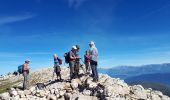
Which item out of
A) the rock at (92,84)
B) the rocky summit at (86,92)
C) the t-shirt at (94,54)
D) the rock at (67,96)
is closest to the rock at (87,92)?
the rocky summit at (86,92)

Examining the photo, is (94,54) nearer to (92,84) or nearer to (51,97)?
(92,84)

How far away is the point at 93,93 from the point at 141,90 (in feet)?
16.0

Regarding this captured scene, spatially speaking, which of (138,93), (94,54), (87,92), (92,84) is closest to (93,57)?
(94,54)

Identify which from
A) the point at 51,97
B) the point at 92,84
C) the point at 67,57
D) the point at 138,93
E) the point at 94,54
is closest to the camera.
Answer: the point at 138,93

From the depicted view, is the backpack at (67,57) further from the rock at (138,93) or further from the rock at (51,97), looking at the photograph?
the rock at (138,93)

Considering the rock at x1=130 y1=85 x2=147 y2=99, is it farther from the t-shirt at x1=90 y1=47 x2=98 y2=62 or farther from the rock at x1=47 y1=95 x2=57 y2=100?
the rock at x1=47 y1=95 x2=57 y2=100

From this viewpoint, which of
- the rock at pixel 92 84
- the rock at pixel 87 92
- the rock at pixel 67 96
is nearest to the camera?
the rock at pixel 87 92

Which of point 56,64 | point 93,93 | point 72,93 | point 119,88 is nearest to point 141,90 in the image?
point 119,88

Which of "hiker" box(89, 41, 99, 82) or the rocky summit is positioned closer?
the rocky summit

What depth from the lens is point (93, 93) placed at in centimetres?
2811

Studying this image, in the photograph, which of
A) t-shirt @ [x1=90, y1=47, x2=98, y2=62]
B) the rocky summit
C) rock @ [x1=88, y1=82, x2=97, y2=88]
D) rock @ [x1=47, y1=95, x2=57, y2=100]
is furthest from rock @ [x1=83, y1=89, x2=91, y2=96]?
t-shirt @ [x1=90, y1=47, x2=98, y2=62]

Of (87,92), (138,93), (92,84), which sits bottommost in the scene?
(138,93)

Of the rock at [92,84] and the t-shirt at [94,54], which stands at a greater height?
the t-shirt at [94,54]

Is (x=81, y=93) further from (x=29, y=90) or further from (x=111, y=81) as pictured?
(x=29, y=90)
